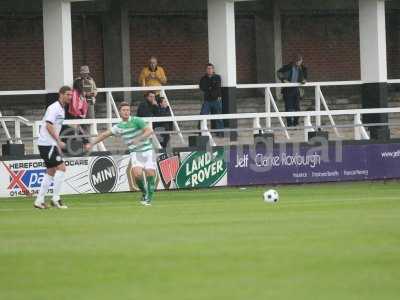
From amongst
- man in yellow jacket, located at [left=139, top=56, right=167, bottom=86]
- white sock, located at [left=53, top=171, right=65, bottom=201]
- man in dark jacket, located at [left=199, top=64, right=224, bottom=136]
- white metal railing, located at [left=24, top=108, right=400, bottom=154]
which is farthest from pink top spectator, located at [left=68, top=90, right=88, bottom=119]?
white sock, located at [left=53, top=171, right=65, bottom=201]

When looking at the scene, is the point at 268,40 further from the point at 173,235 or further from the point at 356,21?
the point at 173,235

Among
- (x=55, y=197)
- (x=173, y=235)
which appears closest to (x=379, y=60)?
(x=55, y=197)

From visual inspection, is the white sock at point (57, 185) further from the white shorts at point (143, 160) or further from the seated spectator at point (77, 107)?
the seated spectator at point (77, 107)

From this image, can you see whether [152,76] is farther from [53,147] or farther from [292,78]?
[53,147]

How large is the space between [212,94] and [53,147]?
10132mm

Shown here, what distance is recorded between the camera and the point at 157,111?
30.9 meters

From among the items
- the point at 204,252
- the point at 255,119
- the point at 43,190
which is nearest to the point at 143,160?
the point at 43,190

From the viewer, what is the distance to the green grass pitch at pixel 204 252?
10.9 metres

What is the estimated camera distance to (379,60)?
34.3 meters

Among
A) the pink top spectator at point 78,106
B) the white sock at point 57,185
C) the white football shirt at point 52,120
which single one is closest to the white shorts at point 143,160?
the white sock at point 57,185

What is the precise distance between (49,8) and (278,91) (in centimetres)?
831

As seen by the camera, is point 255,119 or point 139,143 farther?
point 255,119

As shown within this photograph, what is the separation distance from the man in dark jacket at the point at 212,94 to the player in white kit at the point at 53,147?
9.62m

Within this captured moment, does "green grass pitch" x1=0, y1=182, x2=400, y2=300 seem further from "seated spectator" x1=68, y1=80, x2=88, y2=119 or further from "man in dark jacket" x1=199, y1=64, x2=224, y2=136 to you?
→ "man in dark jacket" x1=199, y1=64, x2=224, y2=136
